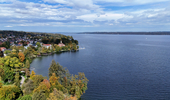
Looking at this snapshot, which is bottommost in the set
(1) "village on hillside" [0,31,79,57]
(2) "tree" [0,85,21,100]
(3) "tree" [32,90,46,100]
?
(2) "tree" [0,85,21,100]

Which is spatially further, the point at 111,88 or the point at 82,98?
the point at 111,88

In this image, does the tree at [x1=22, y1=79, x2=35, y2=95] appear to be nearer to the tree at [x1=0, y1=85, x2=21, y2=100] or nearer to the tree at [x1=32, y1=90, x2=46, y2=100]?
the tree at [x1=0, y1=85, x2=21, y2=100]

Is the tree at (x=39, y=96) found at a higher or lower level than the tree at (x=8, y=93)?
higher

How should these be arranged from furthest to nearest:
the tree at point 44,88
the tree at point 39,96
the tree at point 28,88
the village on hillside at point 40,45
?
the village on hillside at point 40,45, the tree at point 28,88, the tree at point 44,88, the tree at point 39,96

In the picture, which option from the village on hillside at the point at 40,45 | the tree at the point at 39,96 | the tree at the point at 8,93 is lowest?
the tree at the point at 8,93

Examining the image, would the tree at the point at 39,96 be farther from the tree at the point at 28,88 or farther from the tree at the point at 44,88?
the tree at the point at 28,88

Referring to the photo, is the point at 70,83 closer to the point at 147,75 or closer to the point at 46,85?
the point at 46,85

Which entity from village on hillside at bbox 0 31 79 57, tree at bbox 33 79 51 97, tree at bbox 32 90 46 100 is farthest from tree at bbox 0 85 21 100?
village on hillside at bbox 0 31 79 57

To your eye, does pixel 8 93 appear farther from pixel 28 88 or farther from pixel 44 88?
pixel 44 88

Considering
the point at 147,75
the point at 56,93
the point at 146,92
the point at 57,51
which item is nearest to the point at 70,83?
the point at 56,93

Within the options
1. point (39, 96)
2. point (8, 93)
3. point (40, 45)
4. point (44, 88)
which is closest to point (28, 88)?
point (8, 93)

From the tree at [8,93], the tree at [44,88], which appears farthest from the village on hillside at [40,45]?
the tree at [44,88]
